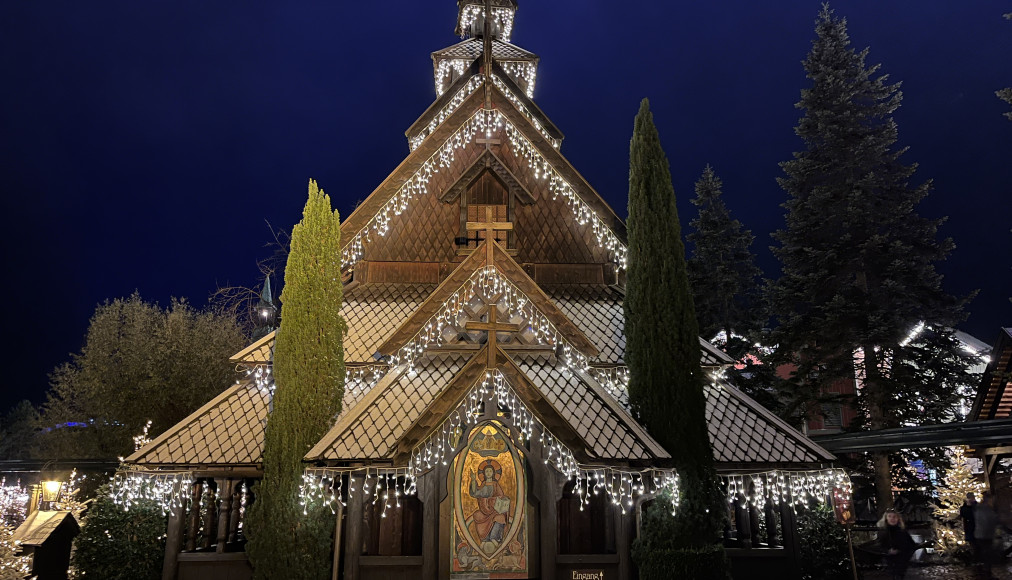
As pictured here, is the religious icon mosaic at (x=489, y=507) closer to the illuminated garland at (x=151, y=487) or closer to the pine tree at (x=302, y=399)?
the pine tree at (x=302, y=399)

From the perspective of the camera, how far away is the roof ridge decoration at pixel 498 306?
11234 mm

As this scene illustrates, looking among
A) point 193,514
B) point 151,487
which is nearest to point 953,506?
point 193,514

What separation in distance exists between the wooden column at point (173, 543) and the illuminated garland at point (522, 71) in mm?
13762

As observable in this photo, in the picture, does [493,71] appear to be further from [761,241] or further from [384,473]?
[761,241]

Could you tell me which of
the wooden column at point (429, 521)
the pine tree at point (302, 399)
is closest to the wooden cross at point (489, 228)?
the pine tree at point (302, 399)

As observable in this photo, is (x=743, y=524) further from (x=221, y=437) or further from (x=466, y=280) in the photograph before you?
(x=221, y=437)

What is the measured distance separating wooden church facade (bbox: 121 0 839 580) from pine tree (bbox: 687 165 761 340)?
11.2 metres

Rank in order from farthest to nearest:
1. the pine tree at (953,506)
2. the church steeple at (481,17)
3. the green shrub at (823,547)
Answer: the church steeple at (481,17) → the pine tree at (953,506) → the green shrub at (823,547)

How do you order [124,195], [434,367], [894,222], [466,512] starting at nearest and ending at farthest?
[466,512], [434,367], [894,222], [124,195]

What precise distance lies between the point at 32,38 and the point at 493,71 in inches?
3532

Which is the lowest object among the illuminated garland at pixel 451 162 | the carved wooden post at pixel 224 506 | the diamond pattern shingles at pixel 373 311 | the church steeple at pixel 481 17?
the carved wooden post at pixel 224 506

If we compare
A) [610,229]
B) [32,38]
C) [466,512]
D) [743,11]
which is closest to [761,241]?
[743,11]

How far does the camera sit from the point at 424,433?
9.52 meters

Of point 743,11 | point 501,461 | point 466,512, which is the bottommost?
point 466,512
